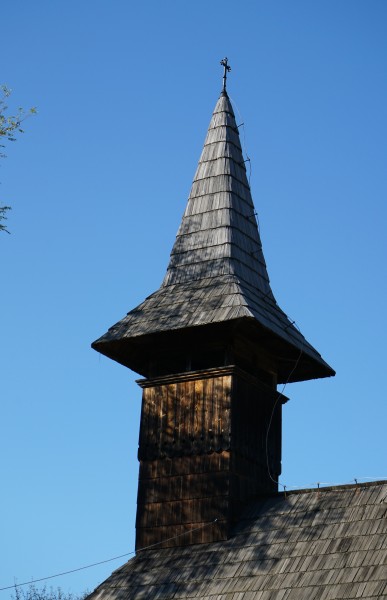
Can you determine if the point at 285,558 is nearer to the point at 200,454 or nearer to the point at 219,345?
the point at 200,454

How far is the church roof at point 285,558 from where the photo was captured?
20031 mm

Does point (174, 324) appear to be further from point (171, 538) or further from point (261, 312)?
point (171, 538)

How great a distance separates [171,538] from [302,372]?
16.1ft

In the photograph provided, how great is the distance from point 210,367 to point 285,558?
5.69 meters

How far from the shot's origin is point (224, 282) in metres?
24.9

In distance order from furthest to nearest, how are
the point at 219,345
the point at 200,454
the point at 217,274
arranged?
1. the point at 217,274
2. the point at 219,345
3. the point at 200,454

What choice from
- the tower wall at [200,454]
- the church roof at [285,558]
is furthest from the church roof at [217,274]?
the church roof at [285,558]

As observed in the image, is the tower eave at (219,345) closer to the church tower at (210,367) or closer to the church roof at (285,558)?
the church tower at (210,367)

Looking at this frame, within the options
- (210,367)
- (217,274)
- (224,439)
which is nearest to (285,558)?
(224,439)

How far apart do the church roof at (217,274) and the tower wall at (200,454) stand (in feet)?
3.44

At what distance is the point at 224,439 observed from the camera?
76.9 ft

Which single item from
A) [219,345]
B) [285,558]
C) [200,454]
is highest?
[219,345]

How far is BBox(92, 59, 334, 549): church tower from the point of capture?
23453mm

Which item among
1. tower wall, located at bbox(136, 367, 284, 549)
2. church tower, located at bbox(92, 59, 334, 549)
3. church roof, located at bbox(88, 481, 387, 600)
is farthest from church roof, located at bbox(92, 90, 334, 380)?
church roof, located at bbox(88, 481, 387, 600)
